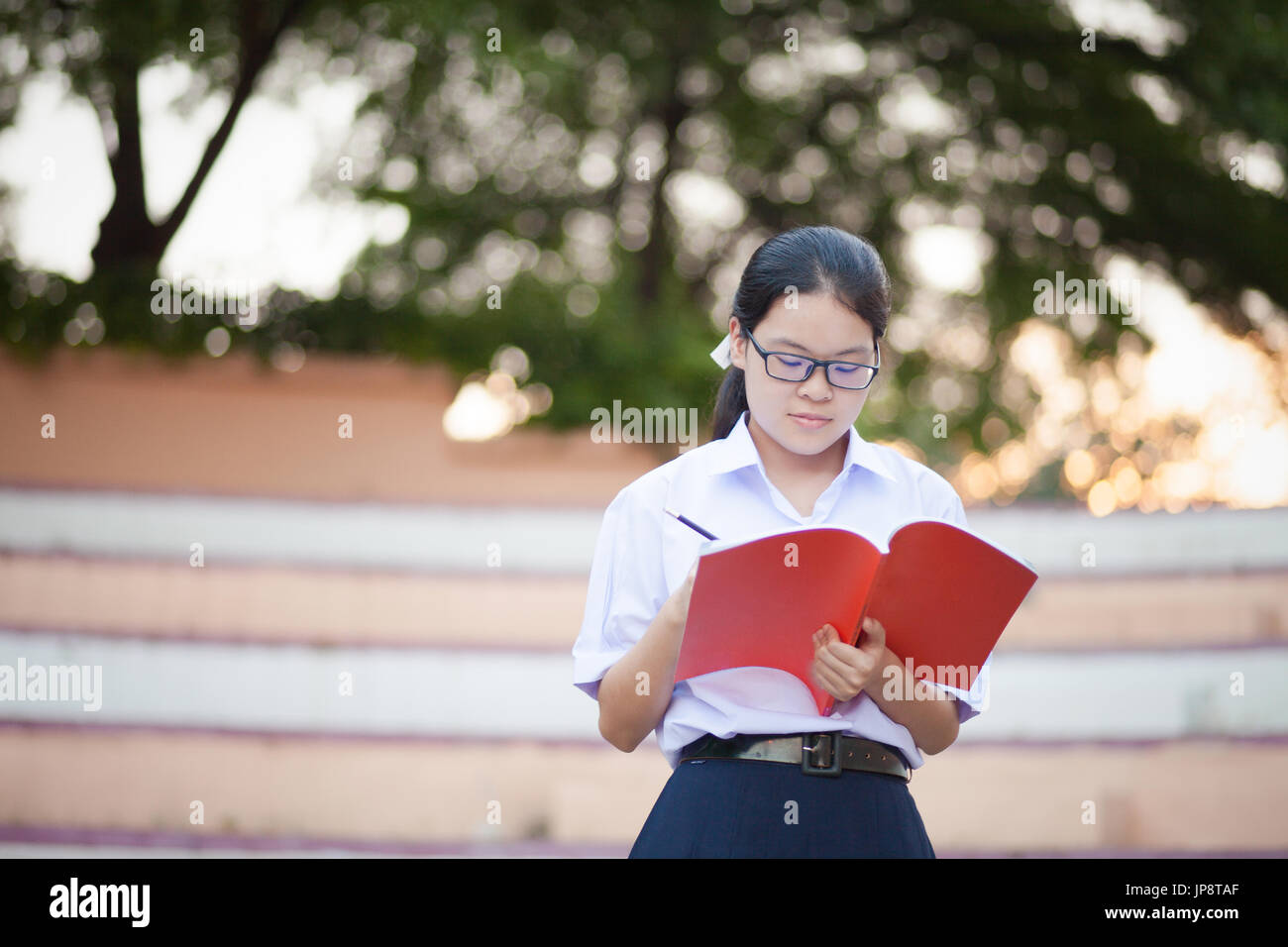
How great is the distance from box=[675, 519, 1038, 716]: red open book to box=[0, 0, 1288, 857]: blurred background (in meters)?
2.95

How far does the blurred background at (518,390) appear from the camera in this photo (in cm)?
435

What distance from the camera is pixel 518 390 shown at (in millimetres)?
5645

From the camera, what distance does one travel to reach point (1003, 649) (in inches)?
188

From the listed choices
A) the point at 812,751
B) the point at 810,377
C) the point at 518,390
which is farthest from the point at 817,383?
the point at 518,390

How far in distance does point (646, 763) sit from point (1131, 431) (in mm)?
7612

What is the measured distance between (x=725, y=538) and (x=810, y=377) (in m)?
0.24

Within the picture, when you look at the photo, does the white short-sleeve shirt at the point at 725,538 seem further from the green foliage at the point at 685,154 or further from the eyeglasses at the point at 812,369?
the green foliage at the point at 685,154

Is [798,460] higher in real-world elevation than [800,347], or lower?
lower

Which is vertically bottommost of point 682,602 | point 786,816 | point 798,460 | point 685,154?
point 786,816

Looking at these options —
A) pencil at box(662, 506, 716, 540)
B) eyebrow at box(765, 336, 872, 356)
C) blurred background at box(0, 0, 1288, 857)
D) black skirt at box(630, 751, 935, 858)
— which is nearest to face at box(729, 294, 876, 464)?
eyebrow at box(765, 336, 872, 356)

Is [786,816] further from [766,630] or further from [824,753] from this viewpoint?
[766,630]

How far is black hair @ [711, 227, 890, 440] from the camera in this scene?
1503 mm

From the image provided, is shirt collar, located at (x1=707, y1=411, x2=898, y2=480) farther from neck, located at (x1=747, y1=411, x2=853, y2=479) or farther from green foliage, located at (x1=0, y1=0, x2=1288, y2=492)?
green foliage, located at (x1=0, y1=0, x2=1288, y2=492)

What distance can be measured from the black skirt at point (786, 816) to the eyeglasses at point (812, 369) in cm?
51
